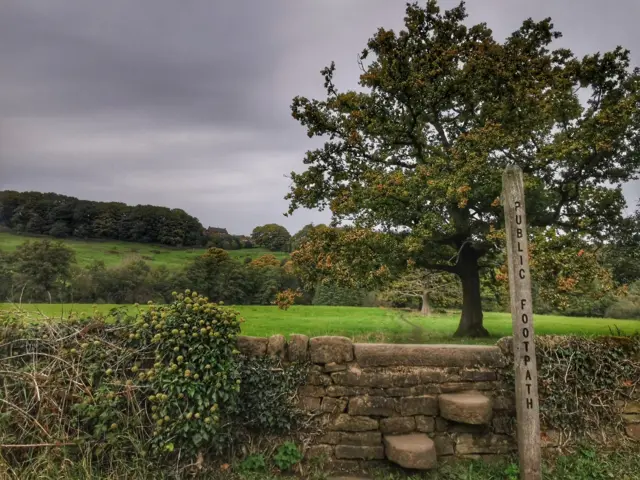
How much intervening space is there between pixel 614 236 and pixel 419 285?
7.16m

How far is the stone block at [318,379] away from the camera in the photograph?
4969mm

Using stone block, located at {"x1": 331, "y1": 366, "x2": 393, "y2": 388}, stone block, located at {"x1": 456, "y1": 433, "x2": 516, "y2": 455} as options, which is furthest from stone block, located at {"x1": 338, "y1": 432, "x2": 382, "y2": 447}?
stone block, located at {"x1": 456, "y1": 433, "x2": 516, "y2": 455}

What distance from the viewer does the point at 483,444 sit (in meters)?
4.88

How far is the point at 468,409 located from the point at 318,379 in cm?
184

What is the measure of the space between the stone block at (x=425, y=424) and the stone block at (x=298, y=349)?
5.27 feet

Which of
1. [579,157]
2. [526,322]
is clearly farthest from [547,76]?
[526,322]

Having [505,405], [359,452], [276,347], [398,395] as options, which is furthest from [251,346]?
[505,405]

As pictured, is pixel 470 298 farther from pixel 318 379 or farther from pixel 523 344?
pixel 318 379

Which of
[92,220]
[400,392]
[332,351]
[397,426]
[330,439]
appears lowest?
[330,439]

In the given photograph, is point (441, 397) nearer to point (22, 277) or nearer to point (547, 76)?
point (22, 277)

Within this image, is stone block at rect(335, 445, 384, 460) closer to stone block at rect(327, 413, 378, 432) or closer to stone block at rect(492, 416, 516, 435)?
stone block at rect(327, 413, 378, 432)

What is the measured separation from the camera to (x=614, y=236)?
527 inches

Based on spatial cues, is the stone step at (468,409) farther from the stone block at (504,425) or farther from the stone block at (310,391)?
the stone block at (310,391)

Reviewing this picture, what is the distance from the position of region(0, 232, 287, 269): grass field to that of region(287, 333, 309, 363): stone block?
6827mm
